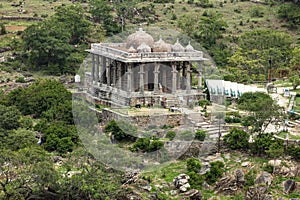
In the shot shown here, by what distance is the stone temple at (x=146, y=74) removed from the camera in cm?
4253

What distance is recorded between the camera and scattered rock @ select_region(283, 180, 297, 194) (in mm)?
35094

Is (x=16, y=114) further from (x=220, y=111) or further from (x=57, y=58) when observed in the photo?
(x=57, y=58)

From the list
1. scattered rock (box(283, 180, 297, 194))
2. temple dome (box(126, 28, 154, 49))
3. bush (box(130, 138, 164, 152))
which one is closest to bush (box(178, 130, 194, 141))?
bush (box(130, 138, 164, 152))

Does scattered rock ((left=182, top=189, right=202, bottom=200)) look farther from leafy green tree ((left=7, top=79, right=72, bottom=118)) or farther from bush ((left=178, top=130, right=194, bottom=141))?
leafy green tree ((left=7, top=79, right=72, bottom=118))

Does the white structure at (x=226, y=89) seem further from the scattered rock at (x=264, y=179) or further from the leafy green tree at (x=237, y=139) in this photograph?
the scattered rock at (x=264, y=179)

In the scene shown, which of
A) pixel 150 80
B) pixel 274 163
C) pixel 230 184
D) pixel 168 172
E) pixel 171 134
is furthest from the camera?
pixel 150 80

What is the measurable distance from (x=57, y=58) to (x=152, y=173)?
92.0 ft

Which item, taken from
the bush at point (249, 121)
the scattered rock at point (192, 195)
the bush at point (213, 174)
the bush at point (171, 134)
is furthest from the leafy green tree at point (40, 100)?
the scattered rock at point (192, 195)

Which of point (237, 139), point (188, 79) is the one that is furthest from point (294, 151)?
point (188, 79)

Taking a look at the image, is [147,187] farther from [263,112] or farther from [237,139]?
[263,112]

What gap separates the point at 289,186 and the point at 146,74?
42.4 ft

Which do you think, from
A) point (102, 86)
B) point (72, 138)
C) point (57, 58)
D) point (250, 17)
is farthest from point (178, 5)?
point (72, 138)

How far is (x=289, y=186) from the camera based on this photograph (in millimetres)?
35250

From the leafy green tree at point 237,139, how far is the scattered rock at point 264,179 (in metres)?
2.94
